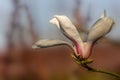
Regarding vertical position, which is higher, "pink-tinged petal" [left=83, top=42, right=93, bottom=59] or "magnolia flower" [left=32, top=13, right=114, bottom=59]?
"magnolia flower" [left=32, top=13, right=114, bottom=59]

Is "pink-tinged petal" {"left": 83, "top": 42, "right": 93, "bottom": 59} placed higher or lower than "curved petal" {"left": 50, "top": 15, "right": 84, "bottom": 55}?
lower

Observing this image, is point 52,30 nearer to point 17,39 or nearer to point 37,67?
point 17,39

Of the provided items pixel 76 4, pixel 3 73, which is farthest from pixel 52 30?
pixel 3 73

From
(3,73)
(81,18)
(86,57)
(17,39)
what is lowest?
(3,73)

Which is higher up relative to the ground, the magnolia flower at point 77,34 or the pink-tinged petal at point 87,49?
the magnolia flower at point 77,34

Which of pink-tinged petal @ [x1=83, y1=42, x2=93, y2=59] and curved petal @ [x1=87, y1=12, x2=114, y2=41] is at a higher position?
curved petal @ [x1=87, y1=12, x2=114, y2=41]
